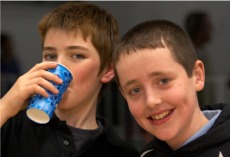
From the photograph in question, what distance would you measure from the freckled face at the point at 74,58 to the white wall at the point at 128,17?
111 inches

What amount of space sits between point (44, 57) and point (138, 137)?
1.56 meters

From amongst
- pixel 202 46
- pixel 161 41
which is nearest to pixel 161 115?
pixel 161 41

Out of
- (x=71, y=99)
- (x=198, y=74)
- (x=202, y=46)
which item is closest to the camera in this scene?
(x=198, y=74)

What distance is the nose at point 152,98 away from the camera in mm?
940

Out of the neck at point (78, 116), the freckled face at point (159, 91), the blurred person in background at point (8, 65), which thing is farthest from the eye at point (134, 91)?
the blurred person in background at point (8, 65)

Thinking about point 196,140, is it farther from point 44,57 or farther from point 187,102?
point 44,57

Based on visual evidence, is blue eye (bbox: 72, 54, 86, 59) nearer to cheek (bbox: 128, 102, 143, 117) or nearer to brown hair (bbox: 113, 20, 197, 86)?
brown hair (bbox: 113, 20, 197, 86)

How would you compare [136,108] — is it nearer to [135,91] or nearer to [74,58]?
[135,91]

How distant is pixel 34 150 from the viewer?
114cm

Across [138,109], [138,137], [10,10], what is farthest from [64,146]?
[10,10]

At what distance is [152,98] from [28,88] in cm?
36

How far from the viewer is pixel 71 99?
3.81 ft

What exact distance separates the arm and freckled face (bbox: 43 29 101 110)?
4.5 inches

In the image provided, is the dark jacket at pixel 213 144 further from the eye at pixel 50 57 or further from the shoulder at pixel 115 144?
the eye at pixel 50 57
